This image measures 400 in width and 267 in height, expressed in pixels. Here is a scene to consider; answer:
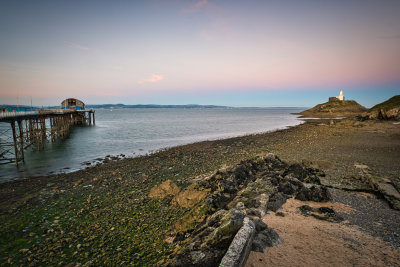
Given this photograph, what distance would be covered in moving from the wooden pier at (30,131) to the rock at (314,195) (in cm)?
2469

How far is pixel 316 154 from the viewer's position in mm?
17969

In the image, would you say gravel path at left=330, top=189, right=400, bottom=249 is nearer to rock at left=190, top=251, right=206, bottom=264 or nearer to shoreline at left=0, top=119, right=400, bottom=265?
shoreline at left=0, top=119, right=400, bottom=265

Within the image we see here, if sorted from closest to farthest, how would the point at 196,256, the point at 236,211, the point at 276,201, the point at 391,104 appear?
the point at 196,256 < the point at 236,211 < the point at 276,201 < the point at 391,104

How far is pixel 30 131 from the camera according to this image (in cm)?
2991

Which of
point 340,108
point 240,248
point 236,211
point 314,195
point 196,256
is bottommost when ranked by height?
point 314,195

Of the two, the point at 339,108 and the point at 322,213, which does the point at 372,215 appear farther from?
the point at 339,108

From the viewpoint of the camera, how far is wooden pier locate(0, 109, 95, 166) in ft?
72.5

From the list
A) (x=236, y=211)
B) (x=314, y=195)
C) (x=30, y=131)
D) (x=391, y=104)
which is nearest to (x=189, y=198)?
(x=236, y=211)

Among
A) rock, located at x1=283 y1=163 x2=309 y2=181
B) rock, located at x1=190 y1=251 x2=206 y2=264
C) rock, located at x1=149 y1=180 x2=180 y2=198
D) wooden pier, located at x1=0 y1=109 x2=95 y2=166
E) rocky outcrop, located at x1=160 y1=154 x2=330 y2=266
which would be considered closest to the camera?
rock, located at x1=190 y1=251 x2=206 y2=264

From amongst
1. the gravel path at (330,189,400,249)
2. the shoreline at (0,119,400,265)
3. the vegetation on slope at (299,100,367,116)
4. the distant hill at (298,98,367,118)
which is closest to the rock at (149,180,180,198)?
the shoreline at (0,119,400,265)

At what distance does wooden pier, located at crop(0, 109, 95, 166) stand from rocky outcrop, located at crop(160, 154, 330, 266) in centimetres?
2152

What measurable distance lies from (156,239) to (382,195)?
9176 millimetres

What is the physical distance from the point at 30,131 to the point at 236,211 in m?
35.8

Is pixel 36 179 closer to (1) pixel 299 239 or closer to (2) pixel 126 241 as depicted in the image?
(2) pixel 126 241
